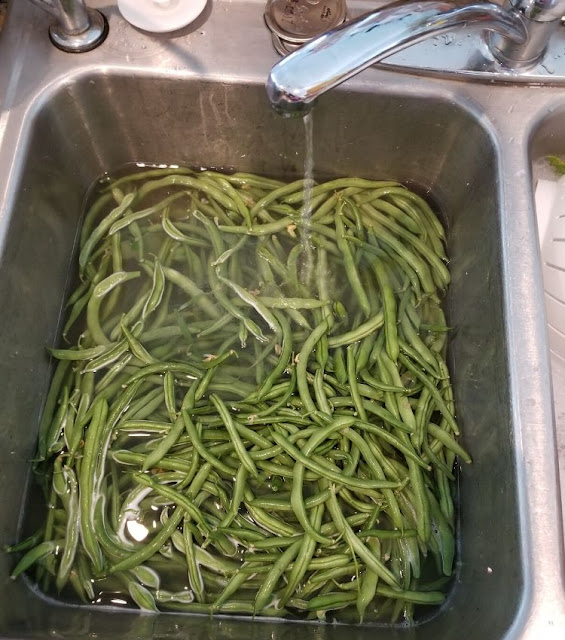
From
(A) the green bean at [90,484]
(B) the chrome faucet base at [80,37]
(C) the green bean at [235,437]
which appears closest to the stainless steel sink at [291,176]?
(B) the chrome faucet base at [80,37]

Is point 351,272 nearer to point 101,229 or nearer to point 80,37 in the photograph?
point 101,229

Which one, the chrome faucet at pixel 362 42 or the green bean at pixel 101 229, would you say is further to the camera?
the green bean at pixel 101 229

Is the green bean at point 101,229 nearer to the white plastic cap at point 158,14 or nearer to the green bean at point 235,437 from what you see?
the white plastic cap at point 158,14

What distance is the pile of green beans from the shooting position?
4.25ft

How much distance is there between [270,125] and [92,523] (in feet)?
3.29

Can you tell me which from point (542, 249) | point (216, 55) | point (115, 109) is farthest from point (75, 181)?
point (542, 249)

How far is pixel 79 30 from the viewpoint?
140 centimetres

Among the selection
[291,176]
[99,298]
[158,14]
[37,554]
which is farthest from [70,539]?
[158,14]

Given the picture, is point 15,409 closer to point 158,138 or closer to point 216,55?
point 158,138

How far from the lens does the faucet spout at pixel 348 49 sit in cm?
86

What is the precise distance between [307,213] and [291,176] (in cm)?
14

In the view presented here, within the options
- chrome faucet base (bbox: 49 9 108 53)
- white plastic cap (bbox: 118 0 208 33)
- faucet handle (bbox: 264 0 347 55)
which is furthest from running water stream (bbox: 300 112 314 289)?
chrome faucet base (bbox: 49 9 108 53)

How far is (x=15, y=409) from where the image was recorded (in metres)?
1.35

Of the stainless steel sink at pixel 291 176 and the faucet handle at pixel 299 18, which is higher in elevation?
the faucet handle at pixel 299 18
